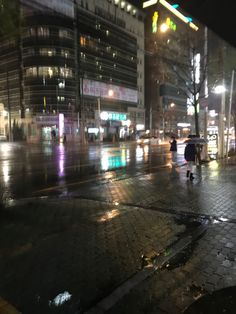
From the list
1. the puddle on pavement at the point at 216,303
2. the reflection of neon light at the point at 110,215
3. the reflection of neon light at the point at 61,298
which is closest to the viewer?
the puddle on pavement at the point at 216,303

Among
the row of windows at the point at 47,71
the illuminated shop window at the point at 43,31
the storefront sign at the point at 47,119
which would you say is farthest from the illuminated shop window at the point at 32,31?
the storefront sign at the point at 47,119

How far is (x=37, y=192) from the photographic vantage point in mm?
9773

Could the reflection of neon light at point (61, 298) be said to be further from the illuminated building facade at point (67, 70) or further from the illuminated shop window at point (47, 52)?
the illuminated shop window at point (47, 52)

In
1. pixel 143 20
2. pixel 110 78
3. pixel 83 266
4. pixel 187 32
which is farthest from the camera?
pixel 143 20

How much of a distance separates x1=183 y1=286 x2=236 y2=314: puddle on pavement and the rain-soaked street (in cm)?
1

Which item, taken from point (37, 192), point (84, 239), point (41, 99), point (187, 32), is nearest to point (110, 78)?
point (41, 99)

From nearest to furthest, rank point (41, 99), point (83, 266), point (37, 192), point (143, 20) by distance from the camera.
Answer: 1. point (83, 266)
2. point (37, 192)
3. point (41, 99)
4. point (143, 20)

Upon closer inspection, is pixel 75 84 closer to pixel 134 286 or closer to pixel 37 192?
pixel 37 192

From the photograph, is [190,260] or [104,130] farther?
[104,130]

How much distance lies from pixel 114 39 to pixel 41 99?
24.4m

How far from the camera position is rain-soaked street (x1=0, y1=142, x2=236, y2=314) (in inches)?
135

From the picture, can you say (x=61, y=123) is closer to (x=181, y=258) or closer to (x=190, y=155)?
(x=190, y=155)

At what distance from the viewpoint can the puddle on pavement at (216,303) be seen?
3156 mm

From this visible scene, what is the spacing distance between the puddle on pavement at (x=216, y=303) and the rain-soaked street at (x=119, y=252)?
0.01 meters
